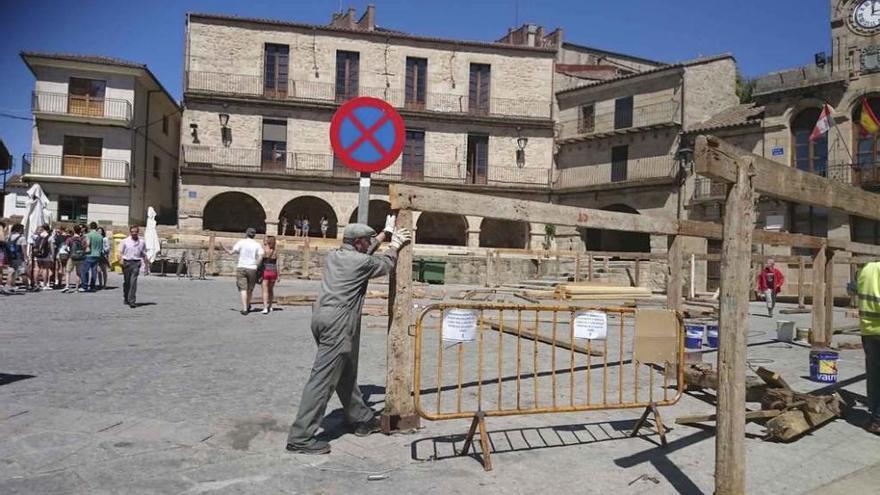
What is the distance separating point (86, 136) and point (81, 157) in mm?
1217

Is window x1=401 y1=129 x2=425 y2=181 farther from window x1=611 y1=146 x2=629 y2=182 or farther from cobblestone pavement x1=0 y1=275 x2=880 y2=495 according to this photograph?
cobblestone pavement x1=0 y1=275 x2=880 y2=495

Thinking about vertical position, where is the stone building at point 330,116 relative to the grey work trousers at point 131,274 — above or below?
above

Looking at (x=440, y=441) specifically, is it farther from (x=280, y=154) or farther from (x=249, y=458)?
(x=280, y=154)

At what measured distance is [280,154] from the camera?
3131 centimetres

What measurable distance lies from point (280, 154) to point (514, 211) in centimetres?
2794

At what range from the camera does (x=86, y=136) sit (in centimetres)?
3070

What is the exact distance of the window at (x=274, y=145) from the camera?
102 ft

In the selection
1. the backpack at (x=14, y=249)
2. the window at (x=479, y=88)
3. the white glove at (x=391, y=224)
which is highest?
the window at (x=479, y=88)

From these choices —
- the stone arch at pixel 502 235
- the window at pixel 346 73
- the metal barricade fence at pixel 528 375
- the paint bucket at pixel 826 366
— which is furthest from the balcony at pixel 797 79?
the paint bucket at pixel 826 366

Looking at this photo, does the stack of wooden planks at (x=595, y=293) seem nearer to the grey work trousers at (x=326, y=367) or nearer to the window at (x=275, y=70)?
the grey work trousers at (x=326, y=367)

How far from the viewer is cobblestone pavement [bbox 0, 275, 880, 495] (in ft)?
12.2

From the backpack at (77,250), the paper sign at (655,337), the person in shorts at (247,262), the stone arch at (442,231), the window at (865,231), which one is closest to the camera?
the paper sign at (655,337)

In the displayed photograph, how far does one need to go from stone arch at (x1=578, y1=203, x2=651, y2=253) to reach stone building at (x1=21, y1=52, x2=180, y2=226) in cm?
2457

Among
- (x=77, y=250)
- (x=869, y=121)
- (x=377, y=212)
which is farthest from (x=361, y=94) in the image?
(x=869, y=121)
